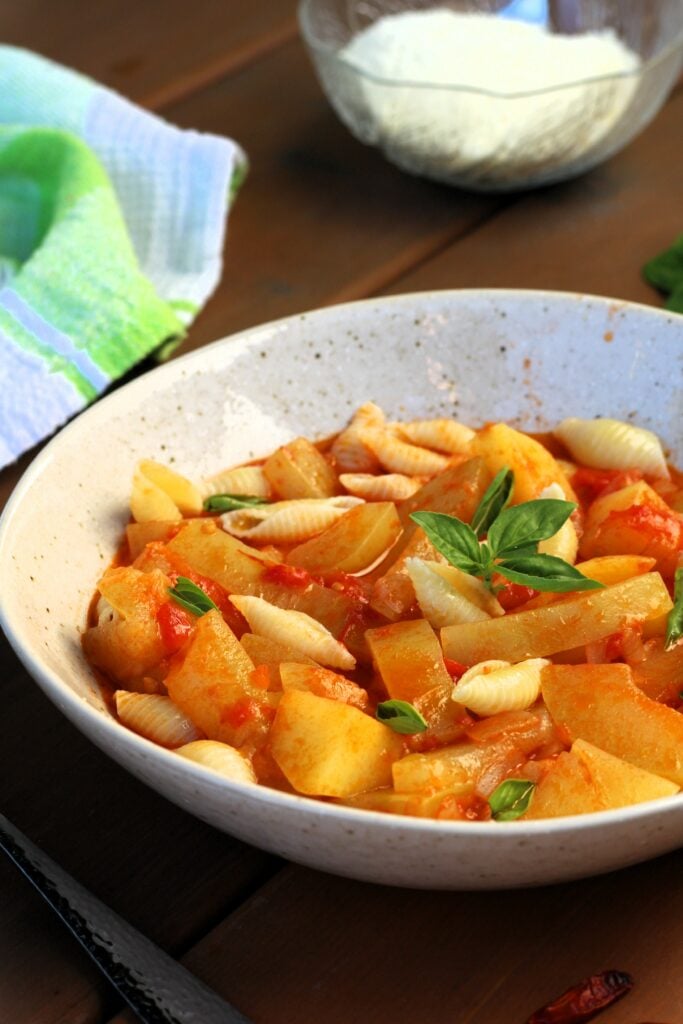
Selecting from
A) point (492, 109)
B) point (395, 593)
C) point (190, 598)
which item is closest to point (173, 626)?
point (190, 598)

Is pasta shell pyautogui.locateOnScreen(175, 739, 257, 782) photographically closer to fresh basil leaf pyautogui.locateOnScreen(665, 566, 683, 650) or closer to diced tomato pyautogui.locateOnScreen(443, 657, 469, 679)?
diced tomato pyautogui.locateOnScreen(443, 657, 469, 679)

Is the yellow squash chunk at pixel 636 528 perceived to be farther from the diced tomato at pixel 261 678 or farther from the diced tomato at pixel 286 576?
the diced tomato at pixel 261 678

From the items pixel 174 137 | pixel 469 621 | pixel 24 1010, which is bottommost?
pixel 24 1010

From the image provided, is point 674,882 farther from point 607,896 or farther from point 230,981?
point 230,981

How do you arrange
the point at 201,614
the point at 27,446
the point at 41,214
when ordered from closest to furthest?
the point at 201,614, the point at 27,446, the point at 41,214

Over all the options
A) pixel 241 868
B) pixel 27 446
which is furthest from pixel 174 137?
pixel 241 868

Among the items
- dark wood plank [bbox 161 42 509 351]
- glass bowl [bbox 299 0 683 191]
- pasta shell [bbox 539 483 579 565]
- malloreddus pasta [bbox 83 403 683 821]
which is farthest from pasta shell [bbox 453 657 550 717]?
glass bowl [bbox 299 0 683 191]

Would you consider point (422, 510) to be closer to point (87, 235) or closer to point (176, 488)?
point (176, 488)

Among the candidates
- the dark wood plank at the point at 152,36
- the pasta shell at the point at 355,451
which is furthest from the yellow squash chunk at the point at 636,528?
the dark wood plank at the point at 152,36
